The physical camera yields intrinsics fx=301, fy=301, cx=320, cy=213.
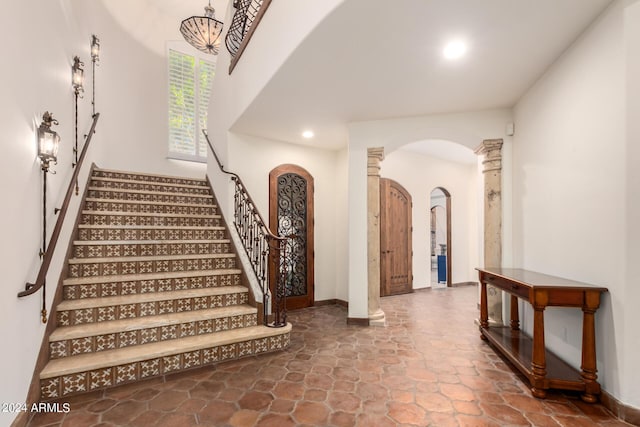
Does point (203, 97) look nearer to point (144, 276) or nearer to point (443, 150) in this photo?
point (144, 276)

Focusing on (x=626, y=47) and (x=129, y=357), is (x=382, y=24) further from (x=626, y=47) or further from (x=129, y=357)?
(x=129, y=357)

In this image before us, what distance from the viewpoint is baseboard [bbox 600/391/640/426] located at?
2.09 metres

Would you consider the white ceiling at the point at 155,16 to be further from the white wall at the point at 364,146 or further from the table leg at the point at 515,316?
the table leg at the point at 515,316

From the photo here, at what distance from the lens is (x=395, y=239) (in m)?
6.52

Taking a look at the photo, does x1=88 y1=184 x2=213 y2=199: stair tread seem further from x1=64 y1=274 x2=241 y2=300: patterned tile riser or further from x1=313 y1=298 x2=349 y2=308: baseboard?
x1=313 y1=298 x2=349 y2=308: baseboard

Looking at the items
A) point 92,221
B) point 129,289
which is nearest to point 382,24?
point 129,289

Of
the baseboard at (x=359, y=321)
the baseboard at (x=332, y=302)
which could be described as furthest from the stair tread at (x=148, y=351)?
the baseboard at (x=332, y=302)

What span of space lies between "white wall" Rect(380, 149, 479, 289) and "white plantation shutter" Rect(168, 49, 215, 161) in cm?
453

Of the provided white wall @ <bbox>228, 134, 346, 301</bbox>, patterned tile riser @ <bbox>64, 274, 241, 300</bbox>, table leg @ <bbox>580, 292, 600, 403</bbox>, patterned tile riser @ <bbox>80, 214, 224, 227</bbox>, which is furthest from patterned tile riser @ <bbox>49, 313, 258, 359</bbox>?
table leg @ <bbox>580, 292, 600, 403</bbox>

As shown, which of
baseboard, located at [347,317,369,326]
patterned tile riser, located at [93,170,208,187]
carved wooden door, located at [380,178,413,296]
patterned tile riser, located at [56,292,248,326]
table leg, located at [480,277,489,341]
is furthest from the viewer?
carved wooden door, located at [380,178,413,296]

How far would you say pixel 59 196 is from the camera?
9.78 feet

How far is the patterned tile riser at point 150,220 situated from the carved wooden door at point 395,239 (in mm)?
3323

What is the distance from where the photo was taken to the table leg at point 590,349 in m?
2.32

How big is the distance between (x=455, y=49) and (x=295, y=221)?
3.58 metres
